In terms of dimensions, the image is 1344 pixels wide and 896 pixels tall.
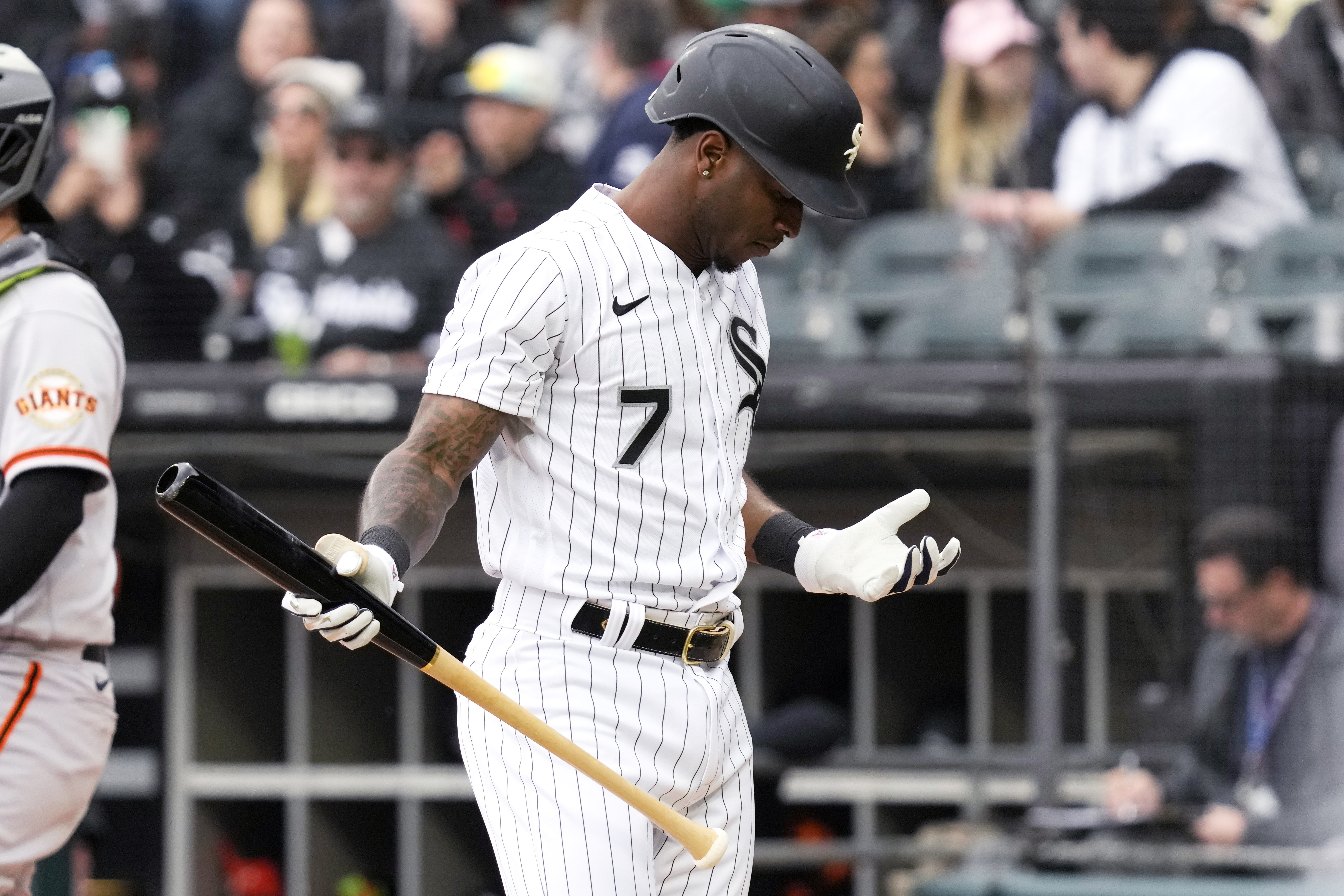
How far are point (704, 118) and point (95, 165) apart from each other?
214 inches

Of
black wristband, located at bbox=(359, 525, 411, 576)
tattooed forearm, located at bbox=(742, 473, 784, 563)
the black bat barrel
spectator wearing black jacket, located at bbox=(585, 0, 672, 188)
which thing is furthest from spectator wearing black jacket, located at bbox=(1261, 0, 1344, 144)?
the black bat barrel

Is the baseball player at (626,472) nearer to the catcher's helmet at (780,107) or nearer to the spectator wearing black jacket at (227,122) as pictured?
the catcher's helmet at (780,107)

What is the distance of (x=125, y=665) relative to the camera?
25.4 ft

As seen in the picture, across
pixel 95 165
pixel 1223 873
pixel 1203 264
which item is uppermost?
pixel 95 165

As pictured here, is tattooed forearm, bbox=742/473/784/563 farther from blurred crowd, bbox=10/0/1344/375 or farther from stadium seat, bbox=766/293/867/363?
stadium seat, bbox=766/293/867/363

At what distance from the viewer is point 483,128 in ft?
23.7

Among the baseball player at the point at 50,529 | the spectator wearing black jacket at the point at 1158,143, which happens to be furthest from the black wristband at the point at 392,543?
the spectator wearing black jacket at the point at 1158,143

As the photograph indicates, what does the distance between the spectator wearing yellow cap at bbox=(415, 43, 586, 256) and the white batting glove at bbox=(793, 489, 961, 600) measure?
4.42 metres

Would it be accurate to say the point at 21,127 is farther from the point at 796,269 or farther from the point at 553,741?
the point at 796,269

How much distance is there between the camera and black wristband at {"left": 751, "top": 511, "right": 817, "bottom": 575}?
9.90 feet

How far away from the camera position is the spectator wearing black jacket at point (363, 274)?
6965mm

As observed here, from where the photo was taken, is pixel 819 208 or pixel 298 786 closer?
pixel 819 208

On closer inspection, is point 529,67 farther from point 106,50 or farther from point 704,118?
point 704,118

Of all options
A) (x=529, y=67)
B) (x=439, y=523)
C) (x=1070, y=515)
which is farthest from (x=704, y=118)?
(x=529, y=67)
